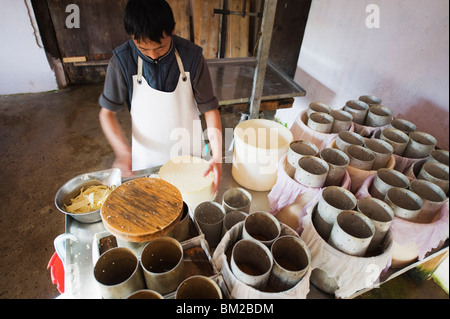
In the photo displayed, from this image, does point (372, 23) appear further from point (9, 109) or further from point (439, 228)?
point (9, 109)

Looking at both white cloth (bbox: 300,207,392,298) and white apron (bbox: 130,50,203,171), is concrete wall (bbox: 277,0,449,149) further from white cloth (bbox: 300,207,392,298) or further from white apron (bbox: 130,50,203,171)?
white apron (bbox: 130,50,203,171)

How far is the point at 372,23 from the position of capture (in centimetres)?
263

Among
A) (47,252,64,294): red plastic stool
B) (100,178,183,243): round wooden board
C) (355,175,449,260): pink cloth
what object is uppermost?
(100,178,183,243): round wooden board

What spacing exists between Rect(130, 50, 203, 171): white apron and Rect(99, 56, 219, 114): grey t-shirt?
70 mm

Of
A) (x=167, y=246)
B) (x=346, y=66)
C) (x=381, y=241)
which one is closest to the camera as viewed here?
(x=167, y=246)

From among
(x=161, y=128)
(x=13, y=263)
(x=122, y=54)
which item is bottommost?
(x=13, y=263)

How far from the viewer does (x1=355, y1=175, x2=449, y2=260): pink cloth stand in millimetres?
1279

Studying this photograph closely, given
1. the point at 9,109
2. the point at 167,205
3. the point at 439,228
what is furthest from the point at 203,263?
the point at 9,109

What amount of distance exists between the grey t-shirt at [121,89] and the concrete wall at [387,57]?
1.53 metres

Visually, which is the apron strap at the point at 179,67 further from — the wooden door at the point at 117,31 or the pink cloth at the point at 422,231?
the wooden door at the point at 117,31

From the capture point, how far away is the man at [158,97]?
5.88ft

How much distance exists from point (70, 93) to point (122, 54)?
4740mm

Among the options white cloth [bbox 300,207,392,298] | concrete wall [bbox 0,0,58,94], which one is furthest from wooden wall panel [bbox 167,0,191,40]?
white cloth [bbox 300,207,392,298]

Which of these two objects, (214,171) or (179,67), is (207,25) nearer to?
(179,67)
